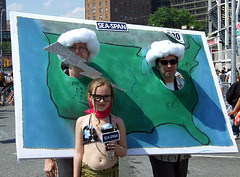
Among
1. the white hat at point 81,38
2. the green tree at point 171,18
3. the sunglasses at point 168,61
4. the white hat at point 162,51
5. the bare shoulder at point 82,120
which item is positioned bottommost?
the bare shoulder at point 82,120

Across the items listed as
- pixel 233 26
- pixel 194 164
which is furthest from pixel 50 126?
pixel 233 26

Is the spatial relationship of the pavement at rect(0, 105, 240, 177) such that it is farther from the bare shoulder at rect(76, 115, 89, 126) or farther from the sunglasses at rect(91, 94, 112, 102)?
the sunglasses at rect(91, 94, 112, 102)

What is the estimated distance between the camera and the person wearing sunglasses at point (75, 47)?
2232 millimetres

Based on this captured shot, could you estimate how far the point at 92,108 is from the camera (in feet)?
6.91

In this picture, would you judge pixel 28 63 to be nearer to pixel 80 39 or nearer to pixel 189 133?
pixel 80 39

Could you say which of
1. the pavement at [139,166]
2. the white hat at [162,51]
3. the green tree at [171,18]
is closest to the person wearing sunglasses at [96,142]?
the white hat at [162,51]

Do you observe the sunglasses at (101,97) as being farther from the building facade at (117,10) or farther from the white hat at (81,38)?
the building facade at (117,10)

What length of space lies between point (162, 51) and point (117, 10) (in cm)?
8287

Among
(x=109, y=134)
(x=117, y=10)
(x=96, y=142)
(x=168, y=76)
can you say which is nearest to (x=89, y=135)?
(x=96, y=142)

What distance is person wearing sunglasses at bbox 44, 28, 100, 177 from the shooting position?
2.23 m

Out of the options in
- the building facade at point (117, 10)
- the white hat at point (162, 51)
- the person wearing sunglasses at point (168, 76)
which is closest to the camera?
the person wearing sunglasses at point (168, 76)

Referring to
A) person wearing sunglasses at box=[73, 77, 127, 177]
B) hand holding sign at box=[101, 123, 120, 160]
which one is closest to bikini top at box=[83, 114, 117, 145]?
person wearing sunglasses at box=[73, 77, 127, 177]

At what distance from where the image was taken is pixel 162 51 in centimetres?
245

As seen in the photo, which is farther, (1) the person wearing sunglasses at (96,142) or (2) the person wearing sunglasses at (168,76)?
(2) the person wearing sunglasses at (168,76)
